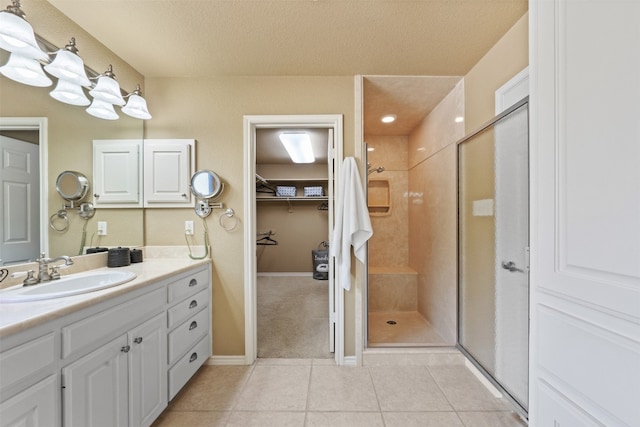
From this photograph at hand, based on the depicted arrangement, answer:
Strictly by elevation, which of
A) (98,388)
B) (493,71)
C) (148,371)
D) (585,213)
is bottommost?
(148,371)

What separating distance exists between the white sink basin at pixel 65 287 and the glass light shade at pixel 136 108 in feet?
4.01

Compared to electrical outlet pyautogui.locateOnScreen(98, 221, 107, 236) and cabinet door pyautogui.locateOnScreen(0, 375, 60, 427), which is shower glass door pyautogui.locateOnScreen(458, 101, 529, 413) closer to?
cabinet door pyautogui.locateOnScreen(0, 375, 60, 427)

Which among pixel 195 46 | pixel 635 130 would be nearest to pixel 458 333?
pixel 635 130

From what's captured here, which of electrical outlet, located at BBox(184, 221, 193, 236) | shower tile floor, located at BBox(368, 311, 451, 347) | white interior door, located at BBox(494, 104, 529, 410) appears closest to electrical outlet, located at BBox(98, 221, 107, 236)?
electrical outlet, located at BBox(184, 221, 193, 236)

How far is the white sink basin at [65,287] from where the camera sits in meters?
0.96

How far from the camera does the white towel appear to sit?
194cm

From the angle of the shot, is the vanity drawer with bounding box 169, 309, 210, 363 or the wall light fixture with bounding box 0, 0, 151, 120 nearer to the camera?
the wall light fixture with bounding box 0, 0, 151, 120

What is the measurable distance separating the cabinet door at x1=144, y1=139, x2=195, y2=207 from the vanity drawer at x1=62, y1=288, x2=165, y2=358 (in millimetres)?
929

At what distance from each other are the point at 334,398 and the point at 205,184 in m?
1.92

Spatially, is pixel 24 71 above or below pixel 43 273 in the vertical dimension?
above

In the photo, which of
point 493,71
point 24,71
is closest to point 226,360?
point 24,71

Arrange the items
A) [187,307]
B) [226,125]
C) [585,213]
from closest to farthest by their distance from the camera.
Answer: [585,213], [187,307], [226,125]

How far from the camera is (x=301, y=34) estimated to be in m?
1.56

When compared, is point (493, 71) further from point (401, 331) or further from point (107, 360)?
point (107, 360)
